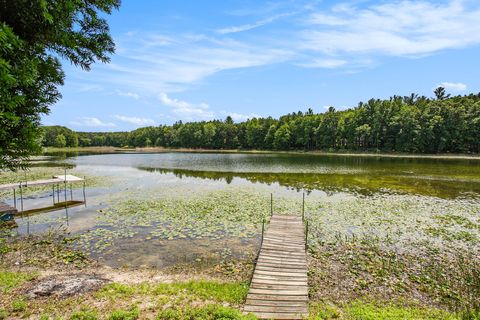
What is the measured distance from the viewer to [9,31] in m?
4.12

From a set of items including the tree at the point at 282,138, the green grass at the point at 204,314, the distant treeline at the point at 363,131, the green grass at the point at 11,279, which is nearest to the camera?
the green grass at the point at 204,314

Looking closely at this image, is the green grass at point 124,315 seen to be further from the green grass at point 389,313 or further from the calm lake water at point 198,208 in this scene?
the green grass at point 389,313

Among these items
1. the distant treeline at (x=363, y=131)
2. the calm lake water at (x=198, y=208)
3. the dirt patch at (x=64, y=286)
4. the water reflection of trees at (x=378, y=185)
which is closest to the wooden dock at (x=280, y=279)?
the calm lake water at (x=198, y=208)

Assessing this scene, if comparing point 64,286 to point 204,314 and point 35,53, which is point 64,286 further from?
point 35,53

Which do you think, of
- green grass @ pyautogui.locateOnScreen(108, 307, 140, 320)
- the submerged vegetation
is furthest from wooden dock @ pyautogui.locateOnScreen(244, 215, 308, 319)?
green grass @ pyautogui.locateOnScreen(108, 307, 140, 320)

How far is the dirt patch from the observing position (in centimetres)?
939

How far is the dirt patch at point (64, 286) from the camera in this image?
939 centimetres

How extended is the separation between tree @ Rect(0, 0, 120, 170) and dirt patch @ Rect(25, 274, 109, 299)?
532 centimetres

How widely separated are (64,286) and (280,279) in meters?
7.67

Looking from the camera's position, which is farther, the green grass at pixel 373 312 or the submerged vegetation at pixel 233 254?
the submerged vegetation at pixel 233 254

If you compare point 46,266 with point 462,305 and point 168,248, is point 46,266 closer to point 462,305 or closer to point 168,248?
point 168,248

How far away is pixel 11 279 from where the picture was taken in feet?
34.1

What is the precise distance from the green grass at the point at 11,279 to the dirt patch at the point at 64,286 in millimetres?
572

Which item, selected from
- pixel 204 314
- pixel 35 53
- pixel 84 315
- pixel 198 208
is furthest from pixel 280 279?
pixel 198 208
